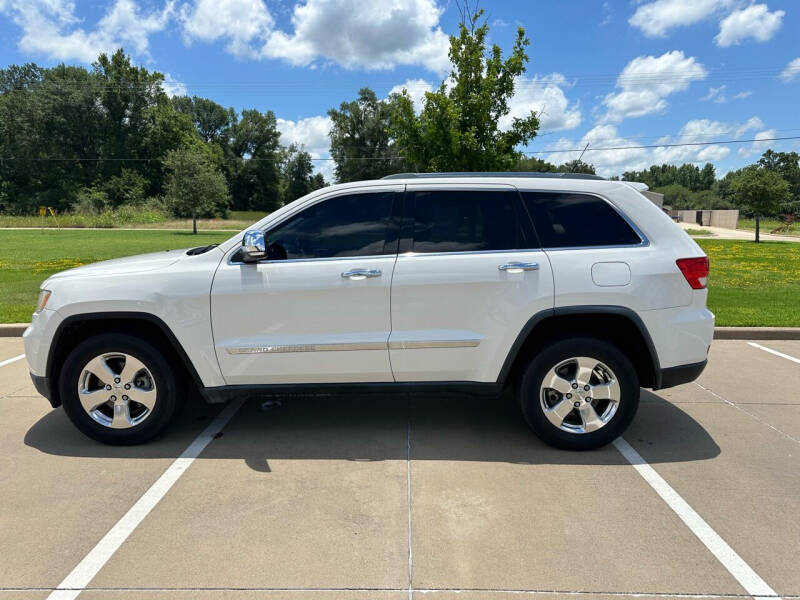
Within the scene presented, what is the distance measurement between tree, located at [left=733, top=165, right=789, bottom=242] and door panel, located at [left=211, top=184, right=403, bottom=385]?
28.8m

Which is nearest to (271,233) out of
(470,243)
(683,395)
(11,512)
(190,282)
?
(190,282)

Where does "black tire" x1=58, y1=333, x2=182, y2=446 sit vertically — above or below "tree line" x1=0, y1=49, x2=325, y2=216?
below

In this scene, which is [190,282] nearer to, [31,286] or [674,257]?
[674,257]

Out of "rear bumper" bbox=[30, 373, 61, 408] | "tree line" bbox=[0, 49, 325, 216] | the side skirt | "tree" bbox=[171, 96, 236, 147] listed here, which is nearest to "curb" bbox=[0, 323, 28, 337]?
"rear bumper" bbox=[30, 373, 61, 408]

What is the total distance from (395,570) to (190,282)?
88.9 inches

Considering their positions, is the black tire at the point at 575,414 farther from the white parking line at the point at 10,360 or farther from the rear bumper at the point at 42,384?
the white parking line at the point at 10,360

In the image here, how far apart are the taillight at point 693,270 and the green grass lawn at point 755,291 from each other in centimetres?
449

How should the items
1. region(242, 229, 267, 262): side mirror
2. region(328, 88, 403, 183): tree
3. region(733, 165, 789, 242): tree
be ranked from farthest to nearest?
region(328, 88, 403, 183): tree → region(733, 165, 789, 242): tree → region(242, 229, 267, 262): side mirror

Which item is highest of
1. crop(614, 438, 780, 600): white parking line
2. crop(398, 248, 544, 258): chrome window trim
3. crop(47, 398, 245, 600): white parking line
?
crop(398, 248, 544, 258): chrome window trim

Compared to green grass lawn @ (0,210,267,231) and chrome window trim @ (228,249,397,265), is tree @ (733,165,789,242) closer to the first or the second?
chrome window trim @ (228,249,397,265)

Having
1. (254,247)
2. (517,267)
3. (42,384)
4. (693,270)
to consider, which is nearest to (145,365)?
(42,384)

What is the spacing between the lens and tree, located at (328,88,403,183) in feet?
243

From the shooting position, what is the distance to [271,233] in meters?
3.74

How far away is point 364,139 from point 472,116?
214 feet
